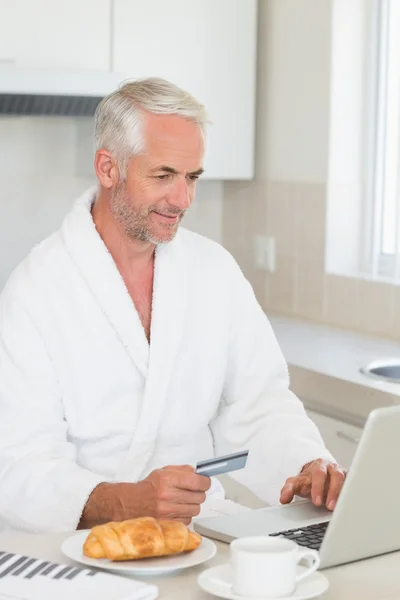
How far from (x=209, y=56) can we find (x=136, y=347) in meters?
1.75

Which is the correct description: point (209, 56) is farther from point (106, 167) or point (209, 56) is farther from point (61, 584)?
point (61, 584)

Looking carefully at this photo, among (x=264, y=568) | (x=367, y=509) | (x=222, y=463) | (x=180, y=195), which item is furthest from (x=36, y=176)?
(x=264, y=568)

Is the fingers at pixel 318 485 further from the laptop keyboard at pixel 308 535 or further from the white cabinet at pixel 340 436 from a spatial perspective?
the white cabinet at pixel 340 436

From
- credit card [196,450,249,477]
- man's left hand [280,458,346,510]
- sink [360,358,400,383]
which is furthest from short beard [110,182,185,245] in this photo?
sink [360,358,400,383]

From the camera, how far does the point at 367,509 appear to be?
1.52 meters

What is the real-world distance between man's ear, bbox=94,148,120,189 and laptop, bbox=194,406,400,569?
832 mm

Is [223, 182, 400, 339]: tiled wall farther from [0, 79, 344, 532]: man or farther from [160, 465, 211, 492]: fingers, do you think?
[160, 465, 211, 492]: fingers

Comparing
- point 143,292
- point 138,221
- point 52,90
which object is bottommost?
point 143,292

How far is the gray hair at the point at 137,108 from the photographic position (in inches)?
84.3

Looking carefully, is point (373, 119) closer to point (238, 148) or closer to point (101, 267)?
point (238, 148)

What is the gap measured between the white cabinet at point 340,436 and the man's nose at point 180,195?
968 millimetres

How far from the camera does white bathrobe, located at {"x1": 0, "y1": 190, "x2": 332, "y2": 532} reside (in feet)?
6.47

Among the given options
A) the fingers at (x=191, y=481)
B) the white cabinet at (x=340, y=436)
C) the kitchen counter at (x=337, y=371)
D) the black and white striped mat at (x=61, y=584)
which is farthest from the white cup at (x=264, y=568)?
the white cabinet at (x=340, y=436)

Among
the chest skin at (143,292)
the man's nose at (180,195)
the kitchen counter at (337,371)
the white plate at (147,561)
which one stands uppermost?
the man's nose at (180,195)
